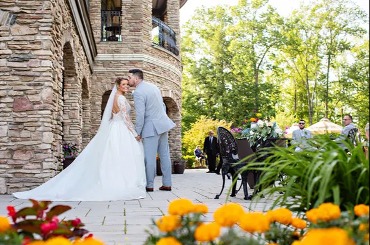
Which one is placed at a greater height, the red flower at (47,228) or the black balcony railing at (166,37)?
the black balcony railing at (166,37)

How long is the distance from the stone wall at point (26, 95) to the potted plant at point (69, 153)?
2646mm

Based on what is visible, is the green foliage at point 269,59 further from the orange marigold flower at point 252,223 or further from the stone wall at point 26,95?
the orange marigold flower at point 252,223

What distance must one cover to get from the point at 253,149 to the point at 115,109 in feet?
7.23

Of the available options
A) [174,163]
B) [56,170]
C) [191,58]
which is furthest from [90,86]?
[191,58]

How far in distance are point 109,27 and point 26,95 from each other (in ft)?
31.5

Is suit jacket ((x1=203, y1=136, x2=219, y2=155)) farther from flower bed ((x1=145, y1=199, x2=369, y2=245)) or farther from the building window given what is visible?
flower bed ((x1=145, y1=199, x2=369, y2=245))

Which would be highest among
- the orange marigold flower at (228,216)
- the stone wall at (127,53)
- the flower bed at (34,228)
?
the stone wall at (127,53)

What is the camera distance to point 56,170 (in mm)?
8219

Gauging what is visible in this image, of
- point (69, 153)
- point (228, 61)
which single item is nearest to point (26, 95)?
point (69, 153)

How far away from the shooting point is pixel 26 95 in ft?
25.3

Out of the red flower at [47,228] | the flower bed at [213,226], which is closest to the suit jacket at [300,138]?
the flower bed at [213,226]

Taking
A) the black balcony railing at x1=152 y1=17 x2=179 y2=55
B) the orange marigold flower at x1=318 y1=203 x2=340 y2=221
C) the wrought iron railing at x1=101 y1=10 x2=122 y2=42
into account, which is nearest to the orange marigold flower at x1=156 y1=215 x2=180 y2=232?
the orange marigold flower at x1=318 y1=203 x2=340 y2=221

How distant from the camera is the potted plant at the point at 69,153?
10.4 m

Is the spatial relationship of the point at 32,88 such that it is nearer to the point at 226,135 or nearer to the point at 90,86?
the point at 226,135
